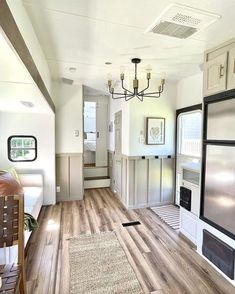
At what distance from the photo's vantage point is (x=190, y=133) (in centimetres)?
387

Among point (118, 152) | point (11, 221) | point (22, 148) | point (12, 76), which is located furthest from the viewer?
point (118, 152)

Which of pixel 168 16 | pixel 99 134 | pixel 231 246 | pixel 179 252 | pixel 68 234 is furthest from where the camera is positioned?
pixel 99 134

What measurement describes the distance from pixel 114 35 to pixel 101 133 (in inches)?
154

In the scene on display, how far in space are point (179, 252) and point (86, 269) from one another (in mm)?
1208

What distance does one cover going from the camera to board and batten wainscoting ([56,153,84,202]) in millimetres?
4461

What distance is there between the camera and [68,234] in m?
2.98

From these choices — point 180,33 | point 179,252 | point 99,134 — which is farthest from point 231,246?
point 99,134

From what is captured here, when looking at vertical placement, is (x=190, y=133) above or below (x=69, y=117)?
below

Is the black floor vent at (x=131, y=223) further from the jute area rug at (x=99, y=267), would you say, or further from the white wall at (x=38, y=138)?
the white wall at (x=38, y=138)

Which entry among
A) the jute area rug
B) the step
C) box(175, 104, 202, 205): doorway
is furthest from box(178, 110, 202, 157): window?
the step

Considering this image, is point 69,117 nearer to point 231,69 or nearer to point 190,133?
point 190,133

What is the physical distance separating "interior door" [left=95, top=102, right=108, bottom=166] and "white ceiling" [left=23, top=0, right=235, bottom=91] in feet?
8.17

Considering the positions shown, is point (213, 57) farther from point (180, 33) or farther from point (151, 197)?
point (151, 197)

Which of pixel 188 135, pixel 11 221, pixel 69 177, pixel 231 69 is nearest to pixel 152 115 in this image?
pixel 188 135
